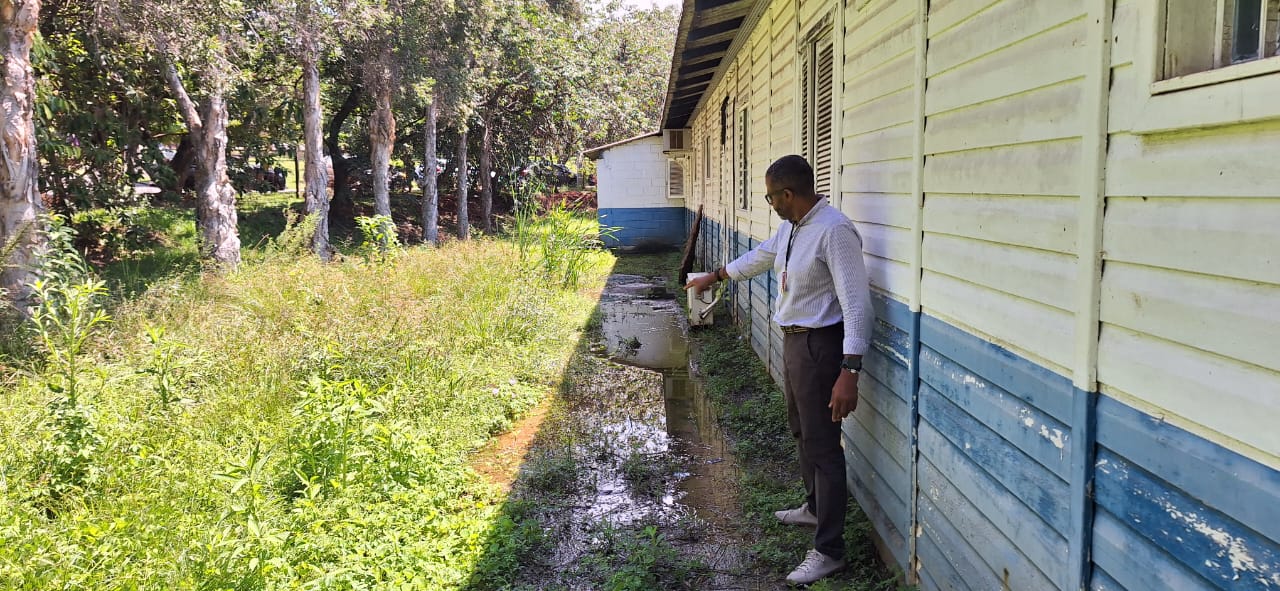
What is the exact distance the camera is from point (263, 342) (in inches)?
231

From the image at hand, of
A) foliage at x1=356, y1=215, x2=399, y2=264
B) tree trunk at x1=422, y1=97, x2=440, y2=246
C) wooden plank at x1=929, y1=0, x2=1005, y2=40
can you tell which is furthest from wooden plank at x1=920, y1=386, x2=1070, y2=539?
tree trunk at x1=422, y1=97, x2=440, y2=246

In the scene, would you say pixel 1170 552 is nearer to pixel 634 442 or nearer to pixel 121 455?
pixel 634 442

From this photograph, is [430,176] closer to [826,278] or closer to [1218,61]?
[826,278]

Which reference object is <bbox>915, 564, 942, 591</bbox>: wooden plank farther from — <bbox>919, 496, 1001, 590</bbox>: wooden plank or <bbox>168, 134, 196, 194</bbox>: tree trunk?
<bbox>168, 134, 196, 194</bbox>: tree trunk

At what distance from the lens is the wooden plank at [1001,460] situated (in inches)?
79.7

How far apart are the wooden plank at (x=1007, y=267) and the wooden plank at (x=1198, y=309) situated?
199 mm

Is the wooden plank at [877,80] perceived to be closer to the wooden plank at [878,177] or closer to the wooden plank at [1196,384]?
the wooden plank at [878,177]

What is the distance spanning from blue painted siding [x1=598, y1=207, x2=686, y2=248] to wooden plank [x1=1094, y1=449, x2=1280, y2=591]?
19.8 meters

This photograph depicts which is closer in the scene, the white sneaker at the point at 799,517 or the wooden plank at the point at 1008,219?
the wooden plank at the point at 1008,219

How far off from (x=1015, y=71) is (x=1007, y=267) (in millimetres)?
570

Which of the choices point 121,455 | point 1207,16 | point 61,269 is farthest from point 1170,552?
point 61,269

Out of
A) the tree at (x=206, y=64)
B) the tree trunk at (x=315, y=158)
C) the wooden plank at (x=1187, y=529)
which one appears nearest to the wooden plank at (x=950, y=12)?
the wooden plank at (x=1187, y=529)

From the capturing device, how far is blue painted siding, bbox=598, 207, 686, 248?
2145cm

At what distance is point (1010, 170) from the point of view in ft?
7.50
